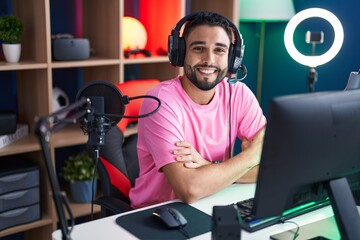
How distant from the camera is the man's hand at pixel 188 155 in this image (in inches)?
62.4

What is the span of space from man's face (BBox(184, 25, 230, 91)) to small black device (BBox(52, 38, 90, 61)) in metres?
0.87

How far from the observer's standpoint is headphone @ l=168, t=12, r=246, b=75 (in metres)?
1.76

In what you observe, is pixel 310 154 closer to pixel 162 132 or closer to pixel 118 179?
pixel 162 132

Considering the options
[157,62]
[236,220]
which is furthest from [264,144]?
[157,62]

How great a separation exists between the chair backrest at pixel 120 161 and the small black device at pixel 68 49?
59 cm

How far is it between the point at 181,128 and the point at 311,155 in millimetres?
654

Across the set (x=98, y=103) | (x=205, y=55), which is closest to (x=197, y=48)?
(x=205, y=55)

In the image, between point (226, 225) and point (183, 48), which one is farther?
point (183, 48)

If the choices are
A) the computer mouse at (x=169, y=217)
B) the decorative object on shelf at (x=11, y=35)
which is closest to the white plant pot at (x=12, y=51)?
the decorative object on shelf at (x=11, y=35)

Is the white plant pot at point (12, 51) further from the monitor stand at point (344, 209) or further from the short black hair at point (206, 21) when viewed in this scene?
the monitor stand at point (344, 209)

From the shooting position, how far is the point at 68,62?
95.7 inches

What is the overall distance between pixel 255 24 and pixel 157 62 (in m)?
0.84

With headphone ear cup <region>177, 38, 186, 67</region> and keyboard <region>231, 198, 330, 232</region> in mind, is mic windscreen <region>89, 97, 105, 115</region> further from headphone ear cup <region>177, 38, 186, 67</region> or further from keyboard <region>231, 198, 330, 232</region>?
headphone ear cup <region>177, 38, 186, 67</region>

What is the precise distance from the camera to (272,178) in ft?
3.59
